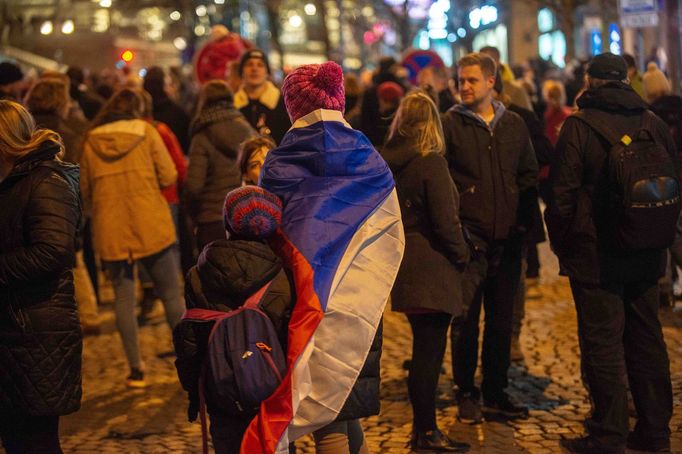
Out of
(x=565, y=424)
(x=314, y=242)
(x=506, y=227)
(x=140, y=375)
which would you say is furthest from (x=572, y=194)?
(x=140, y=375)

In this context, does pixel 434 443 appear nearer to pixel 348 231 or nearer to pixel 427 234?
pixel 427 234

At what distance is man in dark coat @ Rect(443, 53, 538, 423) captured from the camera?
724cm

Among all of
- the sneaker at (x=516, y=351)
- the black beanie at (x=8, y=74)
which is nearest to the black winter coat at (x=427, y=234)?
the sneaker at (x=516, y=351)

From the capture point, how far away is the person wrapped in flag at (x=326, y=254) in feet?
15.3

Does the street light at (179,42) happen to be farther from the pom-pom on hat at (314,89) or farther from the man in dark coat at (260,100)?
the pom-pom on hat at (314,89)

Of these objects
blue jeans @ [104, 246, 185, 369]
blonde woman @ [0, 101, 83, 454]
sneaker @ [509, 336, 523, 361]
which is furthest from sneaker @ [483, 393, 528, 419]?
blonde woman @ [0, 101, 83, 454]

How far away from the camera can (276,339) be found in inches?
181

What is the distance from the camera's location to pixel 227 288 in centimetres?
458

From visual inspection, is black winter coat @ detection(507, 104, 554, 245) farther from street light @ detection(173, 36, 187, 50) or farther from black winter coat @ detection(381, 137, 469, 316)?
street light @ detection(173, 36, 187, 50)

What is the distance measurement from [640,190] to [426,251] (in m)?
Answer: 1.24

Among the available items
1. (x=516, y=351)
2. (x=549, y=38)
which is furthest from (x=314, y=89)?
(x=549, y=38)

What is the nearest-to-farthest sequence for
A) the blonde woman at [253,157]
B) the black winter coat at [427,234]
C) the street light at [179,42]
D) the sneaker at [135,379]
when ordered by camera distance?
1. the black winter coat at [427,234]
2. the blonde woman at [253,157]
3. the sneaker at [135,379]
4. the street light at [179,42]

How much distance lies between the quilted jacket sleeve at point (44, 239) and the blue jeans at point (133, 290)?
11.7 feet

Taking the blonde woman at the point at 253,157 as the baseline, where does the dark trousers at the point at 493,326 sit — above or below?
below
